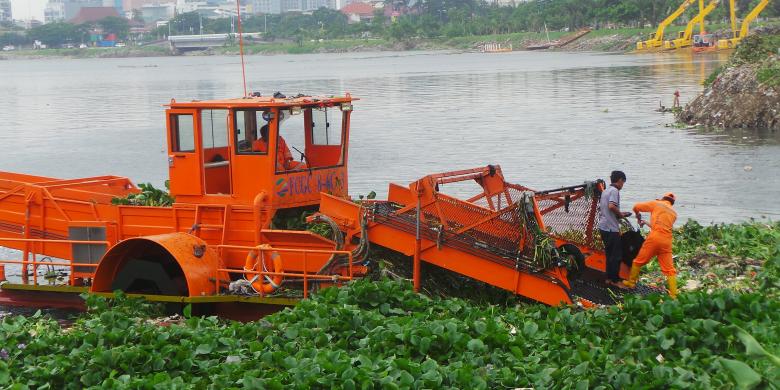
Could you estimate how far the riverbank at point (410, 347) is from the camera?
8.38 metres

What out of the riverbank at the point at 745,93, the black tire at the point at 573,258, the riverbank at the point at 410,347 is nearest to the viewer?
the riverbank at the point at 410,347

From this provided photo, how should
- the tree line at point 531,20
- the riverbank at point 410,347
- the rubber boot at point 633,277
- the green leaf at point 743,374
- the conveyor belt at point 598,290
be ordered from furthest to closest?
the tree line at point 531,20
the rubber boot at point 633,277
the conveyor belt at point 598,290
the riverbank at point 410,347
the green leaf at point 743,374

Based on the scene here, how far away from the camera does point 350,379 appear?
828 centimetres

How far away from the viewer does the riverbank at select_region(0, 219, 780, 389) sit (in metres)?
8.38

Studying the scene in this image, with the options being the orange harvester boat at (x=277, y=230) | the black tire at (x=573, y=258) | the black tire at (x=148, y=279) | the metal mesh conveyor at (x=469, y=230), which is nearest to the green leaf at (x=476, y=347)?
the orange harvester boat at (x=277, y=230)

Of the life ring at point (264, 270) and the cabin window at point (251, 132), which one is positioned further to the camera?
the cabin window at point (251, 132)

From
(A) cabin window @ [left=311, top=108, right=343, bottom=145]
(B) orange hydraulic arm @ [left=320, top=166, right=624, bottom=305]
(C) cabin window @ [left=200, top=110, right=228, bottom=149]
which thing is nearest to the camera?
(B) orange hydraulic arm @ [left=320, top=166, right=624, bottom=305]

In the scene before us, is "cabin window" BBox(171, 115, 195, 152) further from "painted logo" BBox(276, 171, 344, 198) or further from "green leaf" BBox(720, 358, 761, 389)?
"green leaf" BBox(720, 358, 761, 389)

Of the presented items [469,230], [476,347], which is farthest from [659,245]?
[476,347]

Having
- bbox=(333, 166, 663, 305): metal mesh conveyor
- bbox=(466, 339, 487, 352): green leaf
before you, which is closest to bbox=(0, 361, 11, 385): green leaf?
bbox=(466, 339, 487, 352): green leaf

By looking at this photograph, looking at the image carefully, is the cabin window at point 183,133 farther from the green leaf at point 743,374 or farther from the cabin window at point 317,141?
the green leaf at point 743,374

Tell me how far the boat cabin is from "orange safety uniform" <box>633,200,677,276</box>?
399 cm

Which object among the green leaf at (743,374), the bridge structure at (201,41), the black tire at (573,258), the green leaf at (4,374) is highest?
the bridge structure at (201,41)

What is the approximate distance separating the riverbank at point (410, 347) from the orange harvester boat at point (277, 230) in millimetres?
1148
